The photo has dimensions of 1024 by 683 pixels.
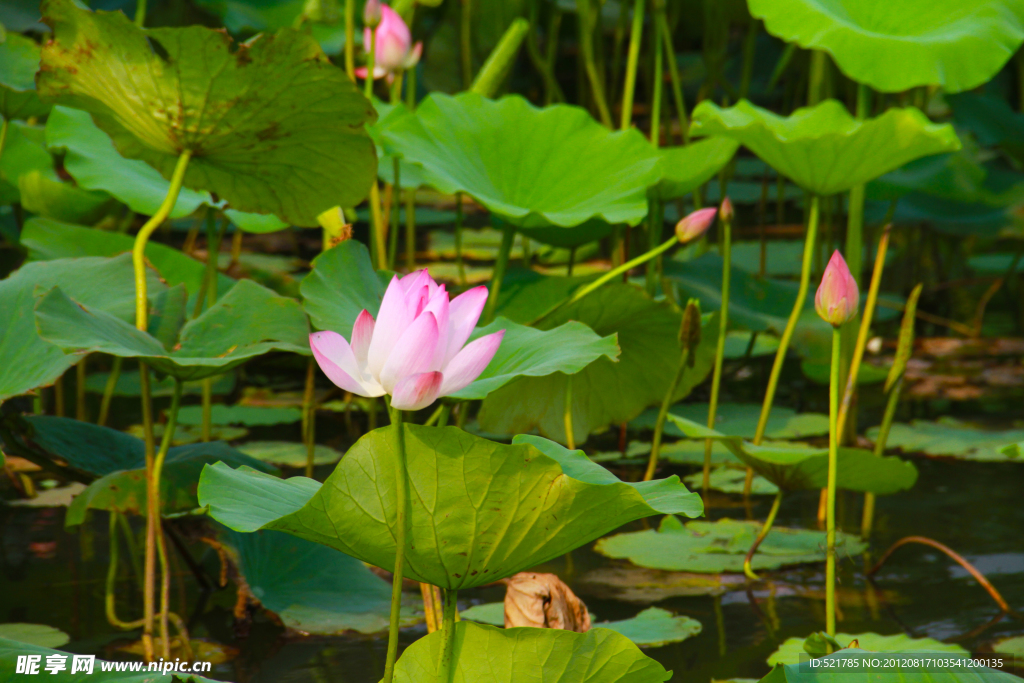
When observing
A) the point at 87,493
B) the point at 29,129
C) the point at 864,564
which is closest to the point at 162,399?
the point at 29,129

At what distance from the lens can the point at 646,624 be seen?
1108 mm

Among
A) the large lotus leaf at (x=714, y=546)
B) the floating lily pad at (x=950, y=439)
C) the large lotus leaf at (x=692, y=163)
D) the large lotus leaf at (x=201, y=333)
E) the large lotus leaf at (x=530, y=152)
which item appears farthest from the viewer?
the floating lily pad at (x=950, y=439)

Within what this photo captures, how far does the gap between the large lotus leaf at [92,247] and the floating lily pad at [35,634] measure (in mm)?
499

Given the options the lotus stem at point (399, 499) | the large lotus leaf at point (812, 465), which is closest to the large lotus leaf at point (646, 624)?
the large lotus leaf at point (812, 465)

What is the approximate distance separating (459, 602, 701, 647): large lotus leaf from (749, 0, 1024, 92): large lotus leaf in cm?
83

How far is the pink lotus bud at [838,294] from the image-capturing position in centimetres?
90

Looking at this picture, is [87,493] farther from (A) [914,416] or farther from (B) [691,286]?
(A) [914,416]

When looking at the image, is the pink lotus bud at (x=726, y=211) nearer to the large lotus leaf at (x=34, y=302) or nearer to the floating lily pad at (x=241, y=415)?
the large lotus leaf at (x=34, y=302)

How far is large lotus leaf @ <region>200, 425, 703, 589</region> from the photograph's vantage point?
2.20ft

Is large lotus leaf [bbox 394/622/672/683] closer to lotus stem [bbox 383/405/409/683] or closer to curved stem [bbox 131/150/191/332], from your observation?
lotus stem [bbox 383/405/409/683]

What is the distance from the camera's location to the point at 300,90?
3.43ft

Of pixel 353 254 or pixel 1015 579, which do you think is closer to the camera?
pixel 353 254

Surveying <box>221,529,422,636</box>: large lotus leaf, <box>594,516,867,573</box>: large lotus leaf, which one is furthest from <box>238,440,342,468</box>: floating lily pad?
<box>594,516,867,573</box>: large lotus leaf

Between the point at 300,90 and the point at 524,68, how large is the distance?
4635mm
